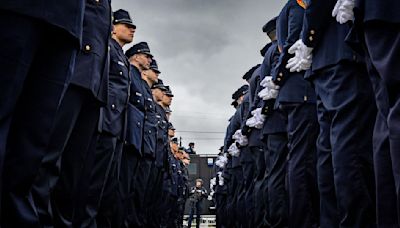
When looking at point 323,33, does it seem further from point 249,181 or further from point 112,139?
point 249,181

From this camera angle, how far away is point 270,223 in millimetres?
3939

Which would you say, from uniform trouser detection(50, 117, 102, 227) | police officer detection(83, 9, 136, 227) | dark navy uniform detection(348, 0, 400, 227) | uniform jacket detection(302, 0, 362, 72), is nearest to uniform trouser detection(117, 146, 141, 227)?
police officer detection(83, 9, 136, 227)

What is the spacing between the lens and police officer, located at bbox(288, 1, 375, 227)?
2.19 m

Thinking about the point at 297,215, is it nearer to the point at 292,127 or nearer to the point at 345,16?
the point at 292,127

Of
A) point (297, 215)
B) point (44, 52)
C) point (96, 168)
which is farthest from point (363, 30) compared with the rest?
point (96, 168)

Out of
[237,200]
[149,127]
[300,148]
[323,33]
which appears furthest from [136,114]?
[237,200]

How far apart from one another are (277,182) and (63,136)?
2.23 m

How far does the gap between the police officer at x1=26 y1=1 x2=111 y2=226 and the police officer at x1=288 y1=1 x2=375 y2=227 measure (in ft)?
3.63

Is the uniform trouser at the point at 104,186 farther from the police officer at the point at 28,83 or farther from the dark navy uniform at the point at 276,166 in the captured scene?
the police officer at the point at 28,83

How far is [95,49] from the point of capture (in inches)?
103

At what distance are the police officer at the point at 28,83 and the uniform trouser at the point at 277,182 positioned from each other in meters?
2.50

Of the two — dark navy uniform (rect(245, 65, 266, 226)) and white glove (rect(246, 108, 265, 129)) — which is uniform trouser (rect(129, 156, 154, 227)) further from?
white glove (rect(246, 108, 265, 129))

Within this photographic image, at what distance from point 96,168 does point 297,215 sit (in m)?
1.33

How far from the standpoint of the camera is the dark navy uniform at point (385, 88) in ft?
5.37
